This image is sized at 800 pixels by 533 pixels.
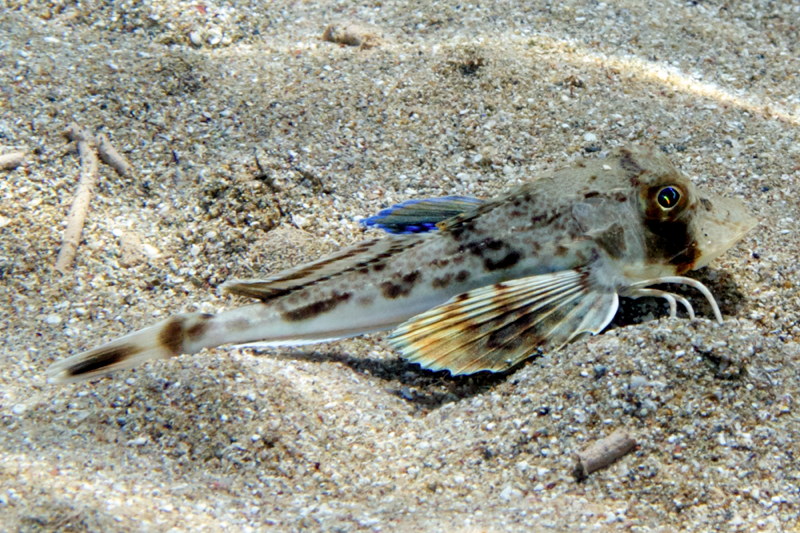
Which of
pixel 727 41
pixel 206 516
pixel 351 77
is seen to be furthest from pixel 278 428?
pixel 727 41

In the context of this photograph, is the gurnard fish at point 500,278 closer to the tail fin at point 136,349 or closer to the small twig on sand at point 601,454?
the tail fin at point 136,349

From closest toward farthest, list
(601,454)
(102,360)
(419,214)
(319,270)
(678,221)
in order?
(601,454) < (102,360) < (678,221) < (319,270) < (419,214)

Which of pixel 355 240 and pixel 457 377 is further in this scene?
pixel 355 240

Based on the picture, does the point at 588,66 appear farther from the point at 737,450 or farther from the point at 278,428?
the point at 278,428

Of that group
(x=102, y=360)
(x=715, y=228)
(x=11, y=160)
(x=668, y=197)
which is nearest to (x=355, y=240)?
(x=102, y=360)

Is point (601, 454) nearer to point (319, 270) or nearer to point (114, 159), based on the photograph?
point (319, 270)

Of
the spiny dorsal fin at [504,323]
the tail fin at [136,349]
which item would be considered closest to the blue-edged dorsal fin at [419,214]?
the spiny dorsal fin at [504,323]
